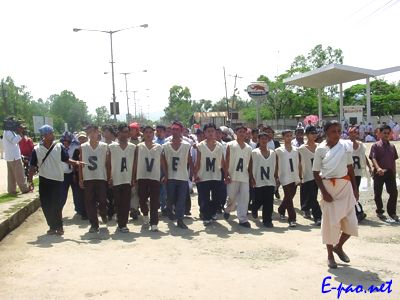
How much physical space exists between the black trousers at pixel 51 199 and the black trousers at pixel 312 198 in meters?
4.26

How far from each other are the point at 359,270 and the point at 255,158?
3.26 meters

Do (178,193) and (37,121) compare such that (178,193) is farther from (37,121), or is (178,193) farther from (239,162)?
(37,121)

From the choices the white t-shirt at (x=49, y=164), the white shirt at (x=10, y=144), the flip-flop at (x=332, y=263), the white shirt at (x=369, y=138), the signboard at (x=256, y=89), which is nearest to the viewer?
the flip-flop at (x=332, y=263)

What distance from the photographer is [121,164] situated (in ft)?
25.6

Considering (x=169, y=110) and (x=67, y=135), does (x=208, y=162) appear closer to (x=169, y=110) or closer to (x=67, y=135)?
(x=67, y=135)

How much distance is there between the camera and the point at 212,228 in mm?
7988

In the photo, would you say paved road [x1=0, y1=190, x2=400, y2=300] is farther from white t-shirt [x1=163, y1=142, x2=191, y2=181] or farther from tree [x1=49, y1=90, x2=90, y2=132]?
tree [x1=49, y1=90, x2=90, y2=132]

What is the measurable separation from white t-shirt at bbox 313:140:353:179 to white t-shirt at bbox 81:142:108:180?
355 centimetres

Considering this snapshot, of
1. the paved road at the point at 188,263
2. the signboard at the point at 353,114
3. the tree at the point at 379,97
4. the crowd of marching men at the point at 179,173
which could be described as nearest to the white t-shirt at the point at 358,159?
the crowd of marching men at the point at 179,173

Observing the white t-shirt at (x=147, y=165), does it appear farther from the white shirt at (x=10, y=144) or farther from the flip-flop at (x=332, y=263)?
the white shirt at (x=10, y=144)

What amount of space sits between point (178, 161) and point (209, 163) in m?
0.55

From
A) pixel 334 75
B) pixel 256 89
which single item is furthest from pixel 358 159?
pixel 334 75

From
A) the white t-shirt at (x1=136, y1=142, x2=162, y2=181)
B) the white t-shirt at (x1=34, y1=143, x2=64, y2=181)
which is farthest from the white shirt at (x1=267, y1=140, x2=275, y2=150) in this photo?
the white t-shirt at (x1=34, y1=143, x2=64, y2=181)

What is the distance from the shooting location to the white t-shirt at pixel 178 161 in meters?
8.06
